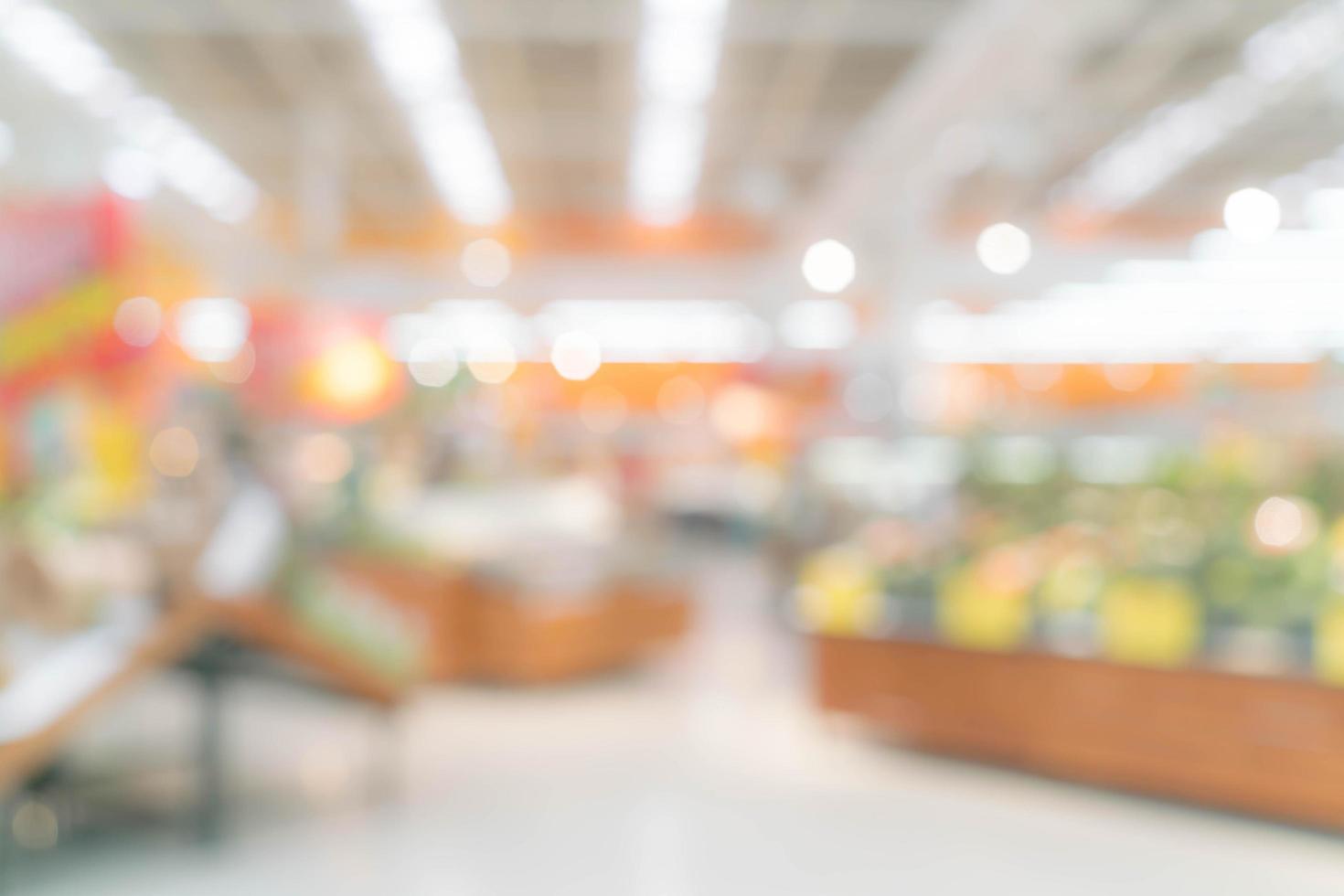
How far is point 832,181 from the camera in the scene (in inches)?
480

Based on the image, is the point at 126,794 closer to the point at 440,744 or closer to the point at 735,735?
the point at 440,744

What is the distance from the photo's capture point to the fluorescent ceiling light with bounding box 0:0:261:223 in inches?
307

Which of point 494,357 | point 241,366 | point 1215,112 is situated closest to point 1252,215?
point 1215,112

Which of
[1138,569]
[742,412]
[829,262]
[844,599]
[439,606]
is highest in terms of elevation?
[829,262]

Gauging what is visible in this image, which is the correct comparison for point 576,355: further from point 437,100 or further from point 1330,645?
point 1330,645

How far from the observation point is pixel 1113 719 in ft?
17.1

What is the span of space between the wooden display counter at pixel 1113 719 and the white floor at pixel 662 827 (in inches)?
5.3

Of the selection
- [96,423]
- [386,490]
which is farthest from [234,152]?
[96,423]

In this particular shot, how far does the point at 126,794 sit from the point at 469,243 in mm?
10836

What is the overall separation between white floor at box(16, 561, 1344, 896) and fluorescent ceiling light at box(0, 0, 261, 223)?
10.6ft

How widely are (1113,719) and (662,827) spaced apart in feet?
6.49

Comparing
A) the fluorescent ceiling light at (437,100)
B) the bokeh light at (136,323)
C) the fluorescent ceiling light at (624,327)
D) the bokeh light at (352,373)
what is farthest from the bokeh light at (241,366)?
the fluorescent ceiling light at (624,327)

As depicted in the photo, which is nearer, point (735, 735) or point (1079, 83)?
point (735, 735)

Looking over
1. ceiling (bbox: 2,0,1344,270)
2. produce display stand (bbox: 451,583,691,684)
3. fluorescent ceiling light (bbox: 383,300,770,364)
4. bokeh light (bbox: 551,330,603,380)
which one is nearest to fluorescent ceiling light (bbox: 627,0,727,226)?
ceiling (bbox: 2,0,1344,270)
